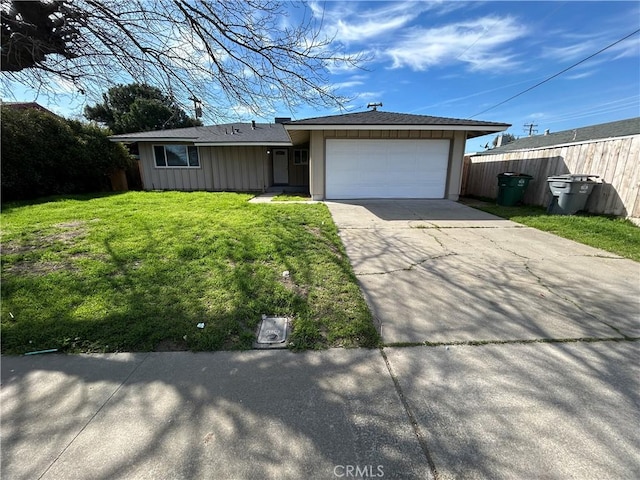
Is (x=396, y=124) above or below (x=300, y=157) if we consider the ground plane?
above

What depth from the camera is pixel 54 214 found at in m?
7.06

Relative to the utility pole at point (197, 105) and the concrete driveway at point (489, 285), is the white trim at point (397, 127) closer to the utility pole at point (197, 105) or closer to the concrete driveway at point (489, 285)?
the concrete driveway at point (489, 285)

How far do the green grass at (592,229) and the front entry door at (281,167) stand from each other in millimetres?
10751

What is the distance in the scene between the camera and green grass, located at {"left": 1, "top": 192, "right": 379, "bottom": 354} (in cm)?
248

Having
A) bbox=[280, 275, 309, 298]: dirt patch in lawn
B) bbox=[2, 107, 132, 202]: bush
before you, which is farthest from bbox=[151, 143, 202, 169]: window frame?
bbox=[280, 275, 309, 298]: dirt patch in lawn

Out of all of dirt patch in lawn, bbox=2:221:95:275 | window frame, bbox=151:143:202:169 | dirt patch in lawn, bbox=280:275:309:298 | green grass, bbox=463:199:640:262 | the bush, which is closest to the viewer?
dirt patch in lawn, bbox=280:275:309:298

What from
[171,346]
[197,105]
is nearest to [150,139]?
[197,105]

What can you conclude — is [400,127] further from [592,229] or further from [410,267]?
[410,267]

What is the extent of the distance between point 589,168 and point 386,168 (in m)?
5.38

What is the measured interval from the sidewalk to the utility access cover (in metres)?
0.14

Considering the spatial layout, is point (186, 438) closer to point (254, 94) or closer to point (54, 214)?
point (254, 94)

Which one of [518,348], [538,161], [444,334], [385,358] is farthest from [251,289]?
[538,161]

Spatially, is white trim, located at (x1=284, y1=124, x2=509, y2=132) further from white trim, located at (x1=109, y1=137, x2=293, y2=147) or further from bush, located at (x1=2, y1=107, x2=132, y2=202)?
bush, located at (x1=2, y1=107, x2=132, y2=202)

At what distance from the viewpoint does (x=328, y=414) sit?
1.73 m
